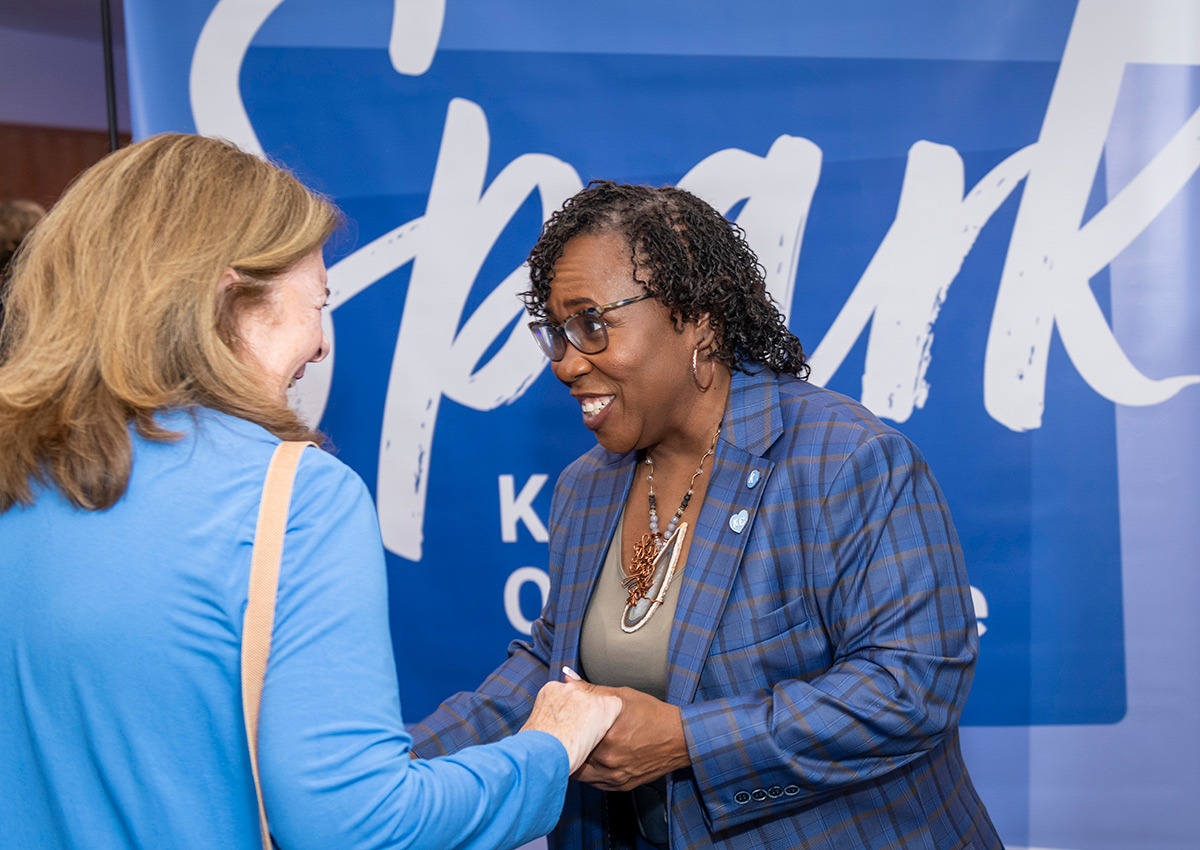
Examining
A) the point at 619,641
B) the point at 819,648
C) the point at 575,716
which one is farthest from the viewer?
the point at 619,641

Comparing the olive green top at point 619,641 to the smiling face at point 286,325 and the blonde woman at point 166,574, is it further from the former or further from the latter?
the smiling face at point 286,325

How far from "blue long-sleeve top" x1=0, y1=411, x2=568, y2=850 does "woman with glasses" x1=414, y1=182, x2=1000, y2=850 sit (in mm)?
571

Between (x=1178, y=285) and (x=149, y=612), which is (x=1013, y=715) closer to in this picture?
(x=1178, y=285)

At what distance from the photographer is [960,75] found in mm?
2371

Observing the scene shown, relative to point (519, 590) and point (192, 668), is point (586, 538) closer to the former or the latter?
point (519, 590)

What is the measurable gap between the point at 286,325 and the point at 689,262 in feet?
2.75

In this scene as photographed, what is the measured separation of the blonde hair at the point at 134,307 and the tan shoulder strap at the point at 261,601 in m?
0.11

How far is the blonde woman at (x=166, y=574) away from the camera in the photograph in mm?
887

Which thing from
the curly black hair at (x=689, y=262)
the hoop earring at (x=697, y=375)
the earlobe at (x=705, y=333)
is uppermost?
the curly black hair at (x=689, y=262)

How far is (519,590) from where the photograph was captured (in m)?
2.64

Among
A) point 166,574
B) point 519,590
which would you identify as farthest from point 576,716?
point 519,590

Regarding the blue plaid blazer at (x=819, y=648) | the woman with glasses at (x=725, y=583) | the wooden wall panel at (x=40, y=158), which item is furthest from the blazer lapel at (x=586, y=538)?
the wooden wall panel at (x=40, y=158)

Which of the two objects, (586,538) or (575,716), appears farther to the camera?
(586,538)

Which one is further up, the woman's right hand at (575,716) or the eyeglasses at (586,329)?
the eyeglasses at (586,329)
